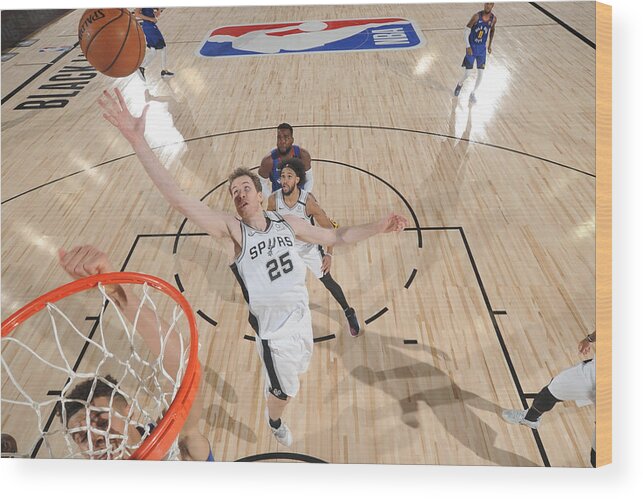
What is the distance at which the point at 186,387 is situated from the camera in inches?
76.7

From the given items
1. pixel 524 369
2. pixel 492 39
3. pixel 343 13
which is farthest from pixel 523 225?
pixel 343 13

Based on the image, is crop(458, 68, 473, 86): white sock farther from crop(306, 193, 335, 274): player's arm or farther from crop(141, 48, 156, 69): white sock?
crop(141, 48, 156, 69): white sock

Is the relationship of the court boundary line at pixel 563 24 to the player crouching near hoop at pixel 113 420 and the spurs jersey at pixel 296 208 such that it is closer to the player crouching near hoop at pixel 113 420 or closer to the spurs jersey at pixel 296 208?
the spurs jersey at pixel 296 208

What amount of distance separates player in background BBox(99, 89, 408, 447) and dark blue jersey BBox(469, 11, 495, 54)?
1688mm

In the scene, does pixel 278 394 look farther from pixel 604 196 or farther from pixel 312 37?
pixel 312 37

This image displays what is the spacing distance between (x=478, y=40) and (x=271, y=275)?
7.96ft

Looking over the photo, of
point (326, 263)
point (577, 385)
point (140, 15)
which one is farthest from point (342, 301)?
point (140, 15)

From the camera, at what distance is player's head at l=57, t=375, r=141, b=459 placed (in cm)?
216

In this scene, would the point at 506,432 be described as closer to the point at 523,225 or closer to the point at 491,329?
the point at 491,329

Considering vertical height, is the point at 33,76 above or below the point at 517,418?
above

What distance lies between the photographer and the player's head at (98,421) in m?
2.16

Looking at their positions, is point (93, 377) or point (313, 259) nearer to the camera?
point (93, 377)

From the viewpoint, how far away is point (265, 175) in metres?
3.25

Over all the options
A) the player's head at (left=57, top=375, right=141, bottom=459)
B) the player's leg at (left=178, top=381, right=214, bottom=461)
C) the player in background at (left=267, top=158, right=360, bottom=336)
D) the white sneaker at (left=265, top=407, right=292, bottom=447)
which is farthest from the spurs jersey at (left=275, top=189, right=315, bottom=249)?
the player's head at (left=57, top=375, right=141, bottom=459)
